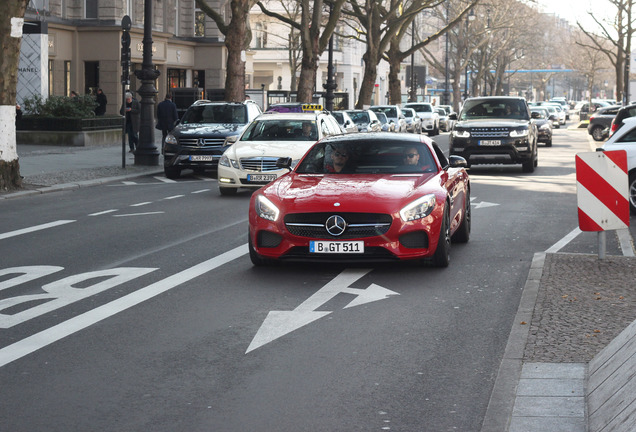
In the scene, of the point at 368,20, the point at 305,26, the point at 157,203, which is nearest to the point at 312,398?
the point at 157,203

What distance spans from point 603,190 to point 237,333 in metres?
4.40

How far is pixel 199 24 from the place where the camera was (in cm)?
5978

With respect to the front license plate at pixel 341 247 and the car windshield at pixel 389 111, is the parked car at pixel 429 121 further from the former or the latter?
the front license plate at pixel 341 247

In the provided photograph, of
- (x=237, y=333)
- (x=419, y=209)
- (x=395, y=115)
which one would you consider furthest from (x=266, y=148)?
(x=395, y=115)

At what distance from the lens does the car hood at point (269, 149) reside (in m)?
19.4

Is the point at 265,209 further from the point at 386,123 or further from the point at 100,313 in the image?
the point at 386,123

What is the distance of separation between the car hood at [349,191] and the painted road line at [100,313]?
1035mm

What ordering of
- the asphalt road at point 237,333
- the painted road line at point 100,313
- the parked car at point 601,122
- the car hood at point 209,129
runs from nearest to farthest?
the asphalt road at point 237,333, the painted road line at point 100,313, the car hood at point 209,129, the parked car at point 601,122

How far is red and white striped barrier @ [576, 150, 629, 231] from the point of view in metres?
10.5

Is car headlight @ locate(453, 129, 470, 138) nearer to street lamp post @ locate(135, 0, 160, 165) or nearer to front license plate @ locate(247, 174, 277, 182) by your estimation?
street lamp post @ locate(135, 0, 160, 165)

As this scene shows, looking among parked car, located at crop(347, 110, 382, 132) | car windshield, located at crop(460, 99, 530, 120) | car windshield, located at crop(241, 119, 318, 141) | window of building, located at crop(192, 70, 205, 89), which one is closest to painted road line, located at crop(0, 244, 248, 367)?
car windshield, located at crop(241, 119, 318, 141)

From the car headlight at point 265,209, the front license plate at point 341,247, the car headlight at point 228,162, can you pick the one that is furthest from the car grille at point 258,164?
the front license plate at point 341,247

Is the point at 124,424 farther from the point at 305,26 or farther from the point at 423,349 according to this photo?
the point at 305,26

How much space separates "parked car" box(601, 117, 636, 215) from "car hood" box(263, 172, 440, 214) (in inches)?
210
